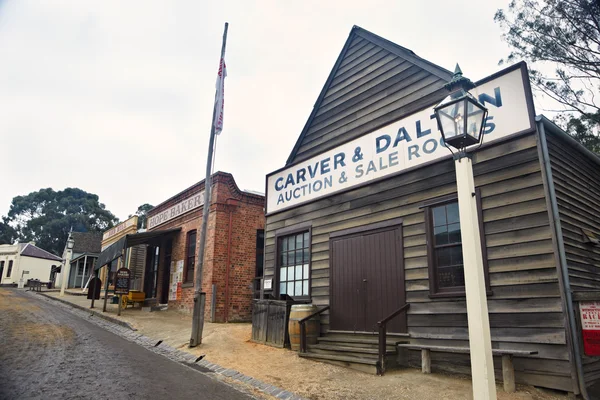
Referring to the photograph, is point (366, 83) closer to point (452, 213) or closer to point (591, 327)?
point (452, 213)

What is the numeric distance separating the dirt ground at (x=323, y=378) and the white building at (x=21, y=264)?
1714 inches

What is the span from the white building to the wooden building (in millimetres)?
45010

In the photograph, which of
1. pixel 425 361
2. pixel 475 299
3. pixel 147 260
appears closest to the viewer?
pixel 475 299

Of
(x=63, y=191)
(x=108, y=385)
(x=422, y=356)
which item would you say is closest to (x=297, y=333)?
(x=422, y=356)

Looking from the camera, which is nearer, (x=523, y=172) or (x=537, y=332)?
(x=537, y=332)

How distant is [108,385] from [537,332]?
6.23 metres

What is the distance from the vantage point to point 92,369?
6.91 meters

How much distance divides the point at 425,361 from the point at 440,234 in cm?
219

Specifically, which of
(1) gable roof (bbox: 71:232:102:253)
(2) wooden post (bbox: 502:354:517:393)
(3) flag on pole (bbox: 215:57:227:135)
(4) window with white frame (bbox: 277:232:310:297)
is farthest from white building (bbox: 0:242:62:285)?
(2) wooden post (bbox: 502:354:517:393)

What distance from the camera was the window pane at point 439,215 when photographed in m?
7.34

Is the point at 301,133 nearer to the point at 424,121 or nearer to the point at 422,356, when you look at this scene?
the point at 424,121

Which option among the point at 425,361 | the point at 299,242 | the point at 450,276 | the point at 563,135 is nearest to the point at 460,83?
the point at 563,135

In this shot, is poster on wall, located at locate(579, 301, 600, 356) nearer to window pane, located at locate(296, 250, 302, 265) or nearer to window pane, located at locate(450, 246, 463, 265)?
window pane, located at locate(450, 246, 463, 265)

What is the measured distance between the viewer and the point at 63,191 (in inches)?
2667
